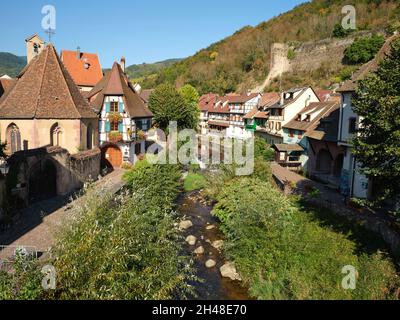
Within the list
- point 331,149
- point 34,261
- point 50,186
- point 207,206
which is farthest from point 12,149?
point 331,149

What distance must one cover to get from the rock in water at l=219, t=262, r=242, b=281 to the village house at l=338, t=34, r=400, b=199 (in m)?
11.2

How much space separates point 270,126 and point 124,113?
2073cm

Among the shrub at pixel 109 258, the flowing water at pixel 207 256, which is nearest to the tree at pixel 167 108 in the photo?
the flowing water at pixel 207 256

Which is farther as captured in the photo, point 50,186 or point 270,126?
point 270,126

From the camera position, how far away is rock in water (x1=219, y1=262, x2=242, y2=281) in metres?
17.1

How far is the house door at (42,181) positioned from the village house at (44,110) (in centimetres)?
486

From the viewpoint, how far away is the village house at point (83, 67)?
1891 inches

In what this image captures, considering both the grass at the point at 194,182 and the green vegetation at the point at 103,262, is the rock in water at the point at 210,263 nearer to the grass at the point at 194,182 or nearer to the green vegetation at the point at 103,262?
the green vegetation at the point at 103,262

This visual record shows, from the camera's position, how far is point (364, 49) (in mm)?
58594

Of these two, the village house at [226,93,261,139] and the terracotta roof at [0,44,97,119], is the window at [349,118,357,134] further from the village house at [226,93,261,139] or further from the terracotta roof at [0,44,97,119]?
the village house at [226,93,261,139]

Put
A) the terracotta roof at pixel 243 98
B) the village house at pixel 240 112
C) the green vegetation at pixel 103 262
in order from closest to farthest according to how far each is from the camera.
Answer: the green vegetation at pixel 103 262 → the village house at pixel 240 112 → the terracotta roof at pixel 243 98

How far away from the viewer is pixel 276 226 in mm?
18719

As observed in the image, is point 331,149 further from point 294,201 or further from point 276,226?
point 276,226

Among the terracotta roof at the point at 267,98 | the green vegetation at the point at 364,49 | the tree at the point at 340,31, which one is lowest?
the terracotta roof at the point at 267,98
